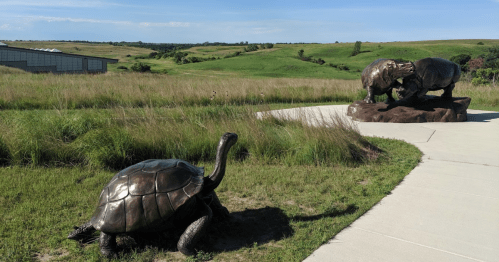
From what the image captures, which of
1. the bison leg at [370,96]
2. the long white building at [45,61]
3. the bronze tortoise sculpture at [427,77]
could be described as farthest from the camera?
the long white building at [45,61]

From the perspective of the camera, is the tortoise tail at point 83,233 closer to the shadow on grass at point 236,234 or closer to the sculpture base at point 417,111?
the shadow on grass at point 236,234

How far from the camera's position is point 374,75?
11.4m

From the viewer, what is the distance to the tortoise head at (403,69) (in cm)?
1073

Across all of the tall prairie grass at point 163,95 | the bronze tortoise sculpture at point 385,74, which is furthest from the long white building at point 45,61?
the bronze tortoise sculpture at point 385,74

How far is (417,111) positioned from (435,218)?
7.55 meters

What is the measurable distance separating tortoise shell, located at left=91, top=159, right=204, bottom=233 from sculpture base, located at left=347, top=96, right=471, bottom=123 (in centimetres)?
896

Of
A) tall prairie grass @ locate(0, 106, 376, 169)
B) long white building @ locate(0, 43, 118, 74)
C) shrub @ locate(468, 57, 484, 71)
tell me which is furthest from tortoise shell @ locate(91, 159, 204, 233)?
shrub @ locate(468, 57, 484, 71)

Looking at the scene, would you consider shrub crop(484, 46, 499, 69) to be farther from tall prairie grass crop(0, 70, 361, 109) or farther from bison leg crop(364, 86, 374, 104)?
bison leg crop(364, 86, 374, 104)

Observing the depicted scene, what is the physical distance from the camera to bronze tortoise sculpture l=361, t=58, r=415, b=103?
10.8 meters

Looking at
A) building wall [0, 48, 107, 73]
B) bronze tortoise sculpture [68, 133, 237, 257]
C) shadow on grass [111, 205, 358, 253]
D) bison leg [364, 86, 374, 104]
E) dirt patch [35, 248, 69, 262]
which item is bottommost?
dirt patch [35, 248, 69, 262]

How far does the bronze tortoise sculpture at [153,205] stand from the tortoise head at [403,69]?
882 centimetres

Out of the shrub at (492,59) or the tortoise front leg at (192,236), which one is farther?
the shrub at (492,59)

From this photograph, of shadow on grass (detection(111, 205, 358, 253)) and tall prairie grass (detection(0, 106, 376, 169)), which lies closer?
shadow on grass (detection(111, 205, 358, 253))

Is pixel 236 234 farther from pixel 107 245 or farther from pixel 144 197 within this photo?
pixel 107 245
